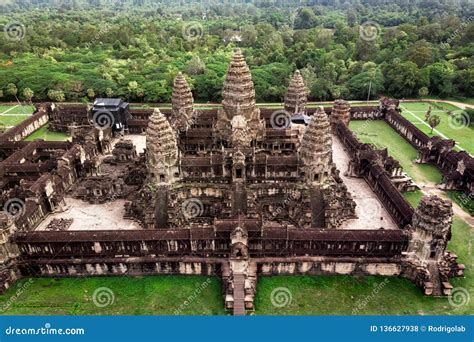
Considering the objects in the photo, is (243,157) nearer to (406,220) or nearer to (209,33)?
(406,220)

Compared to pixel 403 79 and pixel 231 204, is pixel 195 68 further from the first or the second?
pixel 231 204

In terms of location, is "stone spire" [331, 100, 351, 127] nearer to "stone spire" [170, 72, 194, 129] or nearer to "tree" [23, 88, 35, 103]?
"stone spire" [170, 72, 194, 129]

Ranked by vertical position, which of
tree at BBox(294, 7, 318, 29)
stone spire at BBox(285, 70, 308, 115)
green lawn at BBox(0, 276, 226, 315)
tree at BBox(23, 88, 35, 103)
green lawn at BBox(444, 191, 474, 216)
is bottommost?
green lawn at BBox(0, 276, 226, 315)

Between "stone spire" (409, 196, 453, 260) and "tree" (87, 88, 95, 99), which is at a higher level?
"tree" (87, 88, 95, 99)

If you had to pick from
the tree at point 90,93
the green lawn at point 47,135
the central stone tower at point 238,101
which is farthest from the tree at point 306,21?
the central stone tower at point 238,101

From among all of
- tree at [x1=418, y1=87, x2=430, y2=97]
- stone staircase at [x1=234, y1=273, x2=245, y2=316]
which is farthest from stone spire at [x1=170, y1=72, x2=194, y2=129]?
tree at [x1=418, y1=87, x2=430, y2=97]

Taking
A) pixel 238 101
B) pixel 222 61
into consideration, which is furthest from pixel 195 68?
pixel 238 101
